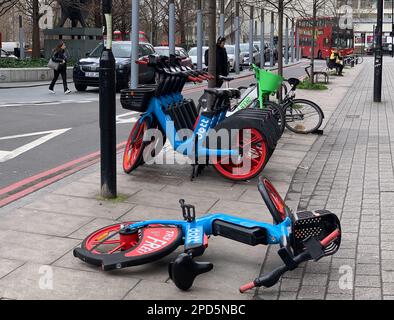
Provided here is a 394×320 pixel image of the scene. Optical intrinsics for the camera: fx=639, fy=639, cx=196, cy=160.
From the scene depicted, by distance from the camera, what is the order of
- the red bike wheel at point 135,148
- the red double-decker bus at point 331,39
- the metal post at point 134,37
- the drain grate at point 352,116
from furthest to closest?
the red double-decker bus at point 331,39
the drain grate at point 352,116
the metal post at point 134,37
the red bike wheel at point 135,148

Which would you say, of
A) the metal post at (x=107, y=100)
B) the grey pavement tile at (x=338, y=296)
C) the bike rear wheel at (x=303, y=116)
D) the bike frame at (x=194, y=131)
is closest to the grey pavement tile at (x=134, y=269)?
the grey pavement tile at (x=338, y=296)

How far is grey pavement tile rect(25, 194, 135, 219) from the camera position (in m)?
6.09

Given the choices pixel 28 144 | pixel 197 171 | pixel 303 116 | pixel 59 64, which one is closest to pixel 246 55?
pixel 59 64

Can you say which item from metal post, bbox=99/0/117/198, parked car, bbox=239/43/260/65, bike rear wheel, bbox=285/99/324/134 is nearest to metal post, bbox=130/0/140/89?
bike rear wheel, bbox=285/99/324/134

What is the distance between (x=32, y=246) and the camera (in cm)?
512

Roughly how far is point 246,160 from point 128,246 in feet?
10.0

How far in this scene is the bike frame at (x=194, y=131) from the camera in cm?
747

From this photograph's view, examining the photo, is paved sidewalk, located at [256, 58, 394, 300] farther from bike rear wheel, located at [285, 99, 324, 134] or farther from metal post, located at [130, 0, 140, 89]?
metal post, located at [130, 0, 140, 89]

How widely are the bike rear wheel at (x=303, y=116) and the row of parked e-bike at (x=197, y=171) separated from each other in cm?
28

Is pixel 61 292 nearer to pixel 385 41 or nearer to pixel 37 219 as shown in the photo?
pixel 37 219

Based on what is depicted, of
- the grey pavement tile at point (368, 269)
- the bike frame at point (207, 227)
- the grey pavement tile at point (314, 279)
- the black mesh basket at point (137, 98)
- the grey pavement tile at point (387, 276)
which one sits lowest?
the grey pavement tile at point (314, 279)

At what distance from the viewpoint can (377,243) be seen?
5.37 m

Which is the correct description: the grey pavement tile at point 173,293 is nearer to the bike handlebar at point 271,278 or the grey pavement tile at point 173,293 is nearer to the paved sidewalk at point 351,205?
the bike handlebar at point 271,278
